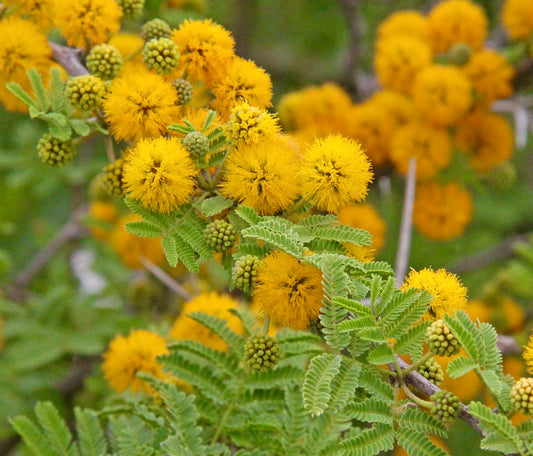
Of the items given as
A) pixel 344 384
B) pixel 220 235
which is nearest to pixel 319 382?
pixel 344 384

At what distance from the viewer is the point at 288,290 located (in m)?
2.41

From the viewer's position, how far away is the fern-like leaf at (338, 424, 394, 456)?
7.50 feet

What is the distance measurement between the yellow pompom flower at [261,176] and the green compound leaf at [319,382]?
68 centimetres

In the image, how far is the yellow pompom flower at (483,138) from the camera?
523 centimetres

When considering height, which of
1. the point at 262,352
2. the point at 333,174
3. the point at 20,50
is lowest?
the point at 262,352

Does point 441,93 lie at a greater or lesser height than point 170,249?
greater

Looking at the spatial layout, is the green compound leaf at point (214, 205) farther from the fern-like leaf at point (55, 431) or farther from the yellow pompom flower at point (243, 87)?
the fern-like leaf at point (55, 431)

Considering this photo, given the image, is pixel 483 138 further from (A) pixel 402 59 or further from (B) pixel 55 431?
(B) pixel 55 431

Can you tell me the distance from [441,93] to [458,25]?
74 cm

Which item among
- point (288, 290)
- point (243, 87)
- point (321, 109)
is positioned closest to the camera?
point (288, 290)

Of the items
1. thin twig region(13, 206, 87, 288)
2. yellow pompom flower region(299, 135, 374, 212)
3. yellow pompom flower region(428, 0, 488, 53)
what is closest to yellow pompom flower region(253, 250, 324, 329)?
yellow pompom flower region(299, 135, 374, 212)

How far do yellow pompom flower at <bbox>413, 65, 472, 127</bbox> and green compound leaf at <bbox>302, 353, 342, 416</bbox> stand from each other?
2.96m

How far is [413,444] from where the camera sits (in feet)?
7.54

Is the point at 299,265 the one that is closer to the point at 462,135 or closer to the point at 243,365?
the point at 243,365
